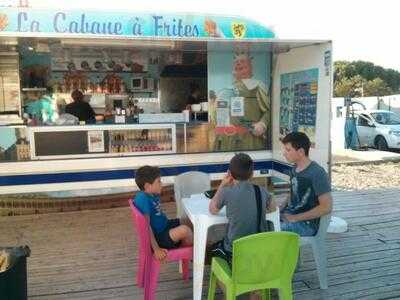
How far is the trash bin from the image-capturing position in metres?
2.69

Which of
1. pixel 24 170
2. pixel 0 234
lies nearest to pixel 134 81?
pixel 24 170

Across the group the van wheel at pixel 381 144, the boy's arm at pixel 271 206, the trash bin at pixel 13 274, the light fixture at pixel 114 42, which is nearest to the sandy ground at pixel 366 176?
the van wheel at pixel 381 144

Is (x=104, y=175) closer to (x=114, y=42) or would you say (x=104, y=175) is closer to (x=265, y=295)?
(x=114, y=42)

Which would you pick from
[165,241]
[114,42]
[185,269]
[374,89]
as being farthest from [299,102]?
[374,89]

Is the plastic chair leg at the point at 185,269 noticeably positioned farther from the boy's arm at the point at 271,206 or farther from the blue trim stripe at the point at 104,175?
the blue trim stripe at the point at 104,175

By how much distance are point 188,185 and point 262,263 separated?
171 centimetres

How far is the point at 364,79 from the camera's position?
36500mm

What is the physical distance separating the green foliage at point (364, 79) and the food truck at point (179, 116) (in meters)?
28.5

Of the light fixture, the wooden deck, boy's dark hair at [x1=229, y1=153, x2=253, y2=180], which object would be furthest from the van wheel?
boy's dark hair at [x1=229, y1=153, x2=253, y2=180]

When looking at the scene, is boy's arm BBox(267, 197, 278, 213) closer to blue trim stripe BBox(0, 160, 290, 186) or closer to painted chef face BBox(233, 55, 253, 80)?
blue trim stripe BBox(0, 160, 290, 186)

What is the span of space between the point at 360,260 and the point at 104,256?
7.86 feet

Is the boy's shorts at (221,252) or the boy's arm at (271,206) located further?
the boy's arm at (271,206)

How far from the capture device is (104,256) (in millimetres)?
4254

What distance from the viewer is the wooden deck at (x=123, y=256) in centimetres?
346
